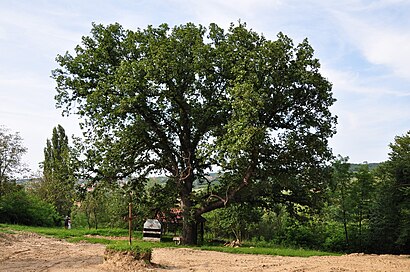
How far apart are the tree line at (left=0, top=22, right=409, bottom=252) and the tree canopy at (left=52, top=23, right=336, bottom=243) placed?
2.0 inches

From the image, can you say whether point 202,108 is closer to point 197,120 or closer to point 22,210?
point 197,120

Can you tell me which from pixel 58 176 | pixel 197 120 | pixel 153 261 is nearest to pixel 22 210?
pixel 58 176

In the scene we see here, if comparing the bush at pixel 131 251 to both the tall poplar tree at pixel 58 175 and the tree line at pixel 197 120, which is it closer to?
the tree line at pixel 197 120

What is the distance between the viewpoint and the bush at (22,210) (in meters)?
30.4

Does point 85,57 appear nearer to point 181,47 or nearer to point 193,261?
point 181,47

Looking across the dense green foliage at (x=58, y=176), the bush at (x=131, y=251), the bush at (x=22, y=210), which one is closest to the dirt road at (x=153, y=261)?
the bush at (x=131, y=251)

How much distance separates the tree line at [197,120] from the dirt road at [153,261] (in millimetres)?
4150

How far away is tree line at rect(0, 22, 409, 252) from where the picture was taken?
18.5 meters

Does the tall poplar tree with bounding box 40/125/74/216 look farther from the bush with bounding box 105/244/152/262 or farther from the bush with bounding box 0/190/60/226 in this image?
the bush with bounding box 105/244/152/262

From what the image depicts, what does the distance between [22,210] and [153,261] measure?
2060cm

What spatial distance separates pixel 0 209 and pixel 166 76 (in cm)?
1744

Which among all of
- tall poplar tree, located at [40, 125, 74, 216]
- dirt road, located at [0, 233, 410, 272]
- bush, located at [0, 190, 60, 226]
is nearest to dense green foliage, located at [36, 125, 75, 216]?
tall poplar tree, located at [40, 125, 74, 216]

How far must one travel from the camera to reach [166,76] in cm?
1916

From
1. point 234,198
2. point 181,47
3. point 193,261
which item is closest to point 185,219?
point 234,198
